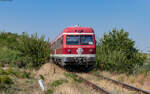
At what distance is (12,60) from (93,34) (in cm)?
892

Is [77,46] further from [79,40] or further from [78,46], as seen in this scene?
[79,40]

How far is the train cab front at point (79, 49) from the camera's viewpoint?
1703 centimetres

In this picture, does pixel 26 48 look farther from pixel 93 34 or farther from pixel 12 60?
pixel 93 34

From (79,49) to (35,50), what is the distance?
6147mm

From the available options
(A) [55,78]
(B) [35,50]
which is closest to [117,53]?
(B) [35,50]

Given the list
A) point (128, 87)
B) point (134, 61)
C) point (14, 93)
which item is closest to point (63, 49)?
point (128, 87)

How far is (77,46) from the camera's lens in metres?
17.1

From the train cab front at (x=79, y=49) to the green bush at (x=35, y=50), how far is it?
196 inches

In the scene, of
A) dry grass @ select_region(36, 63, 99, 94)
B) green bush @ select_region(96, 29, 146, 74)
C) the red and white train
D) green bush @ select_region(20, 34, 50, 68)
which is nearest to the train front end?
the red and white train

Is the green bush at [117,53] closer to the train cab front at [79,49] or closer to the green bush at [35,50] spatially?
the train cab front at [79,49]

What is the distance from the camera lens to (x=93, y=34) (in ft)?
57.5

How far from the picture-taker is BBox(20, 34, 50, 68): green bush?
21484mm

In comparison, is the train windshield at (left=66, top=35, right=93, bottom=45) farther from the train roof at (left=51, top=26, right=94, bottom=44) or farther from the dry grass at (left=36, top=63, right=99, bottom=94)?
the dry grass at (left=36, top=63, right=99, bottom=94)

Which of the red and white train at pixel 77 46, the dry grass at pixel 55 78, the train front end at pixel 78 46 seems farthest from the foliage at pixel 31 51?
the train front end at pixel 78 46
